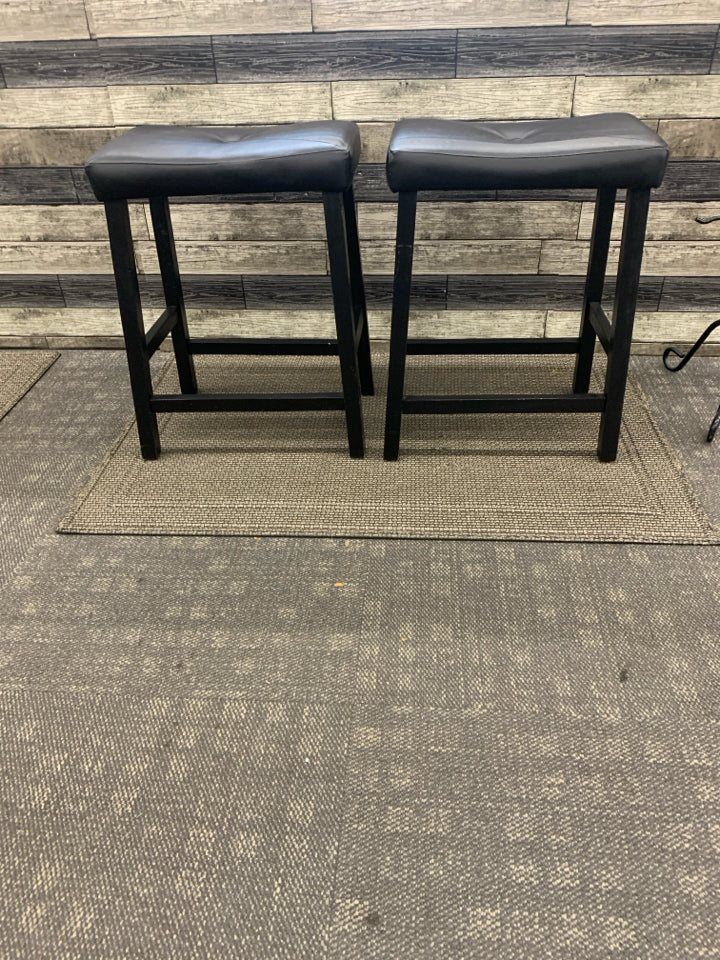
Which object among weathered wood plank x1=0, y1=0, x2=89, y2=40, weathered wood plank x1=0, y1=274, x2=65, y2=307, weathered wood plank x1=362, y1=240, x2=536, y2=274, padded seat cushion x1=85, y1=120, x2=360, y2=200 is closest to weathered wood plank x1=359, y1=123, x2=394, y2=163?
weathered wood plank x1=362, y1=240, x2=536, y2=274

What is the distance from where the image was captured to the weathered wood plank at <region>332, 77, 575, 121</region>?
1.66 meters

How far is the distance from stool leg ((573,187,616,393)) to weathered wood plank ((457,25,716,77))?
1.05 feet

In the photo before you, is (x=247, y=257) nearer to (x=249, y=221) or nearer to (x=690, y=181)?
(x=249, y=221)

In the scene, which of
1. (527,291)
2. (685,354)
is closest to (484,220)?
(527,291)

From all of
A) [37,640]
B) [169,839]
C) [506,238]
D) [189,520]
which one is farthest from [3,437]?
[506,238]

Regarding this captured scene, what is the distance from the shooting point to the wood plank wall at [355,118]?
5.31ft

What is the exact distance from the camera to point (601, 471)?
1493mm

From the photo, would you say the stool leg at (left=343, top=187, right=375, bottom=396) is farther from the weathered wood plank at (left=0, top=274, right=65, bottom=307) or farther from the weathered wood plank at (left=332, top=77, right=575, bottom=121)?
the weathered wood plank at (left=0, top=274, right=65, bottom=307)

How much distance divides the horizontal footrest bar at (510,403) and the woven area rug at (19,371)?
106 cm

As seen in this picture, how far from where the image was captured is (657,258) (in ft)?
6.13

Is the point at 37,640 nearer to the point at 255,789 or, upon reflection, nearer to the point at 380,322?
the point at 255,789

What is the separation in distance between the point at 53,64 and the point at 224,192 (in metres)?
0.83

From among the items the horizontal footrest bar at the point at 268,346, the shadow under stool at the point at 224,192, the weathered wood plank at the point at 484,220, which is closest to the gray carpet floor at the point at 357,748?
the shadow under stool at the point at 224,192

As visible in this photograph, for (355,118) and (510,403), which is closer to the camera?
(510,403)
